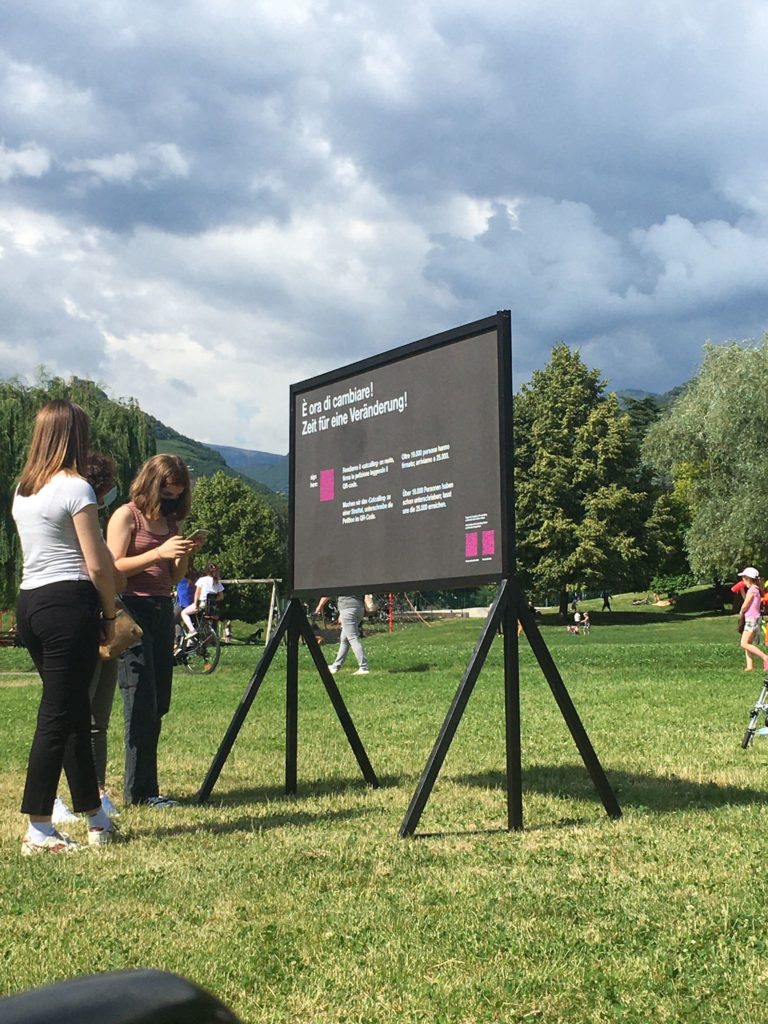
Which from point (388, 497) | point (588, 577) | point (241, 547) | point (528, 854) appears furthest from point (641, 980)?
point (241, 547)

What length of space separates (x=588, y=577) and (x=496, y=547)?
47493 mm

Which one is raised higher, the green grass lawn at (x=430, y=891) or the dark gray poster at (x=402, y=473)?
the dark gray poster at (x=402, y=473)

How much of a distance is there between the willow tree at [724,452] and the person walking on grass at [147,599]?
1519 inches

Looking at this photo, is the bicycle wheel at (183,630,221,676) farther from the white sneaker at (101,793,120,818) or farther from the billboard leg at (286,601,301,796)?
the white sneaker at (101,793,120,818)

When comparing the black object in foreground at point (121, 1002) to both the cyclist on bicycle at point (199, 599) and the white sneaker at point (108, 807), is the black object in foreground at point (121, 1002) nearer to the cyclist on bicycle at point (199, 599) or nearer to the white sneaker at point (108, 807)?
the white sneaker at point (108, 807)

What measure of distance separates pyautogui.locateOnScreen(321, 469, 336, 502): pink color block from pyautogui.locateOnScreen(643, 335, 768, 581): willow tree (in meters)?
37.7

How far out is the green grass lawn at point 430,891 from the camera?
3330 millimetres

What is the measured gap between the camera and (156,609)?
684cm

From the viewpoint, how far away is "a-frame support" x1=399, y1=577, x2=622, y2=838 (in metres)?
5.71

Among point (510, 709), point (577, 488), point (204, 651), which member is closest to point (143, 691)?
point (510, 709)

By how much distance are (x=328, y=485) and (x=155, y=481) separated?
47.9 inches

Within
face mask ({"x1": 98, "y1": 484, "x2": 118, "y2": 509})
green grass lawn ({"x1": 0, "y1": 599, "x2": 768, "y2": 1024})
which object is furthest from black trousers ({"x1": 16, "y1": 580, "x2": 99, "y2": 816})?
face mask ({"x1": 98, "y1": 484, "x2": 118, "y2": 509})

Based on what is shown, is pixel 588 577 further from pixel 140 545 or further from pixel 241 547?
pixel 140 545

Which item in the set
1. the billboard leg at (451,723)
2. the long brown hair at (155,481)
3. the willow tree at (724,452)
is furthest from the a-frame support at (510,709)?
the willow tree at (724,452)
